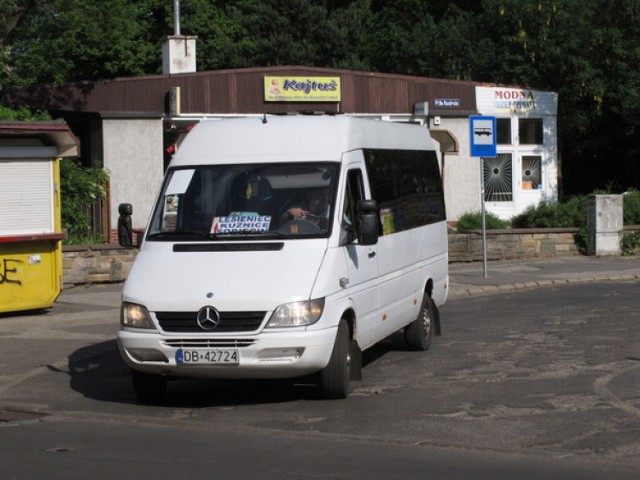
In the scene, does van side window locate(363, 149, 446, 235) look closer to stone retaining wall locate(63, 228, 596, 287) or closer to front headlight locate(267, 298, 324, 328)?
front headlight locate(267, 298, 324, 328)

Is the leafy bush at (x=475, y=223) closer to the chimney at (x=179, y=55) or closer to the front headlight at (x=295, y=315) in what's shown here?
the chimney at (x=179, y=55)

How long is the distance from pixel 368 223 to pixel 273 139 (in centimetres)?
135

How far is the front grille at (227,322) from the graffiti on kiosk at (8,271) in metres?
7.74

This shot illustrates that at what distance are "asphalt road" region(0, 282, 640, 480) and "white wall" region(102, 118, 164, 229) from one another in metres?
16.1

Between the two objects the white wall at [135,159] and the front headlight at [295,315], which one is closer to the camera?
the front headlight at [295,315]

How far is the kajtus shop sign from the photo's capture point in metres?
33.4

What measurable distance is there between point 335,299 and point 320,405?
3.10 ft

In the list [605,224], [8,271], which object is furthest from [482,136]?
[8,271]

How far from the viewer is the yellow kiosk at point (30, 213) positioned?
1747 cm

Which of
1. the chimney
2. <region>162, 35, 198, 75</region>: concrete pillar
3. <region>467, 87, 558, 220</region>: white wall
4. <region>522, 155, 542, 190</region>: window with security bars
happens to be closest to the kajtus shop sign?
<region>162, 35, 198, 75</region>: concrete pillar

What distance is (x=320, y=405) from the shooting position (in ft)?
35.4

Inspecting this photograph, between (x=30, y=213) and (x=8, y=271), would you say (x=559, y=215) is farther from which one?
(x=8, y=271)

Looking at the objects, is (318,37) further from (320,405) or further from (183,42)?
(320,405)

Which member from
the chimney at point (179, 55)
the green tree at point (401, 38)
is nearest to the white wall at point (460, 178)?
the chimney at point (179, 55)
